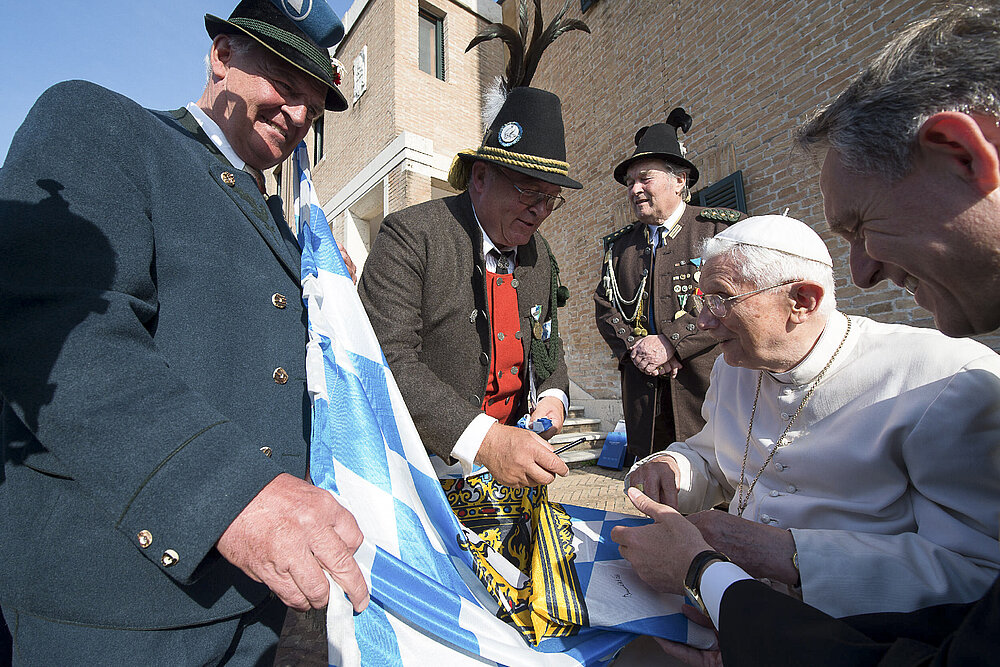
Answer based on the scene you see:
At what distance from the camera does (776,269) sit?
1662 millimetres

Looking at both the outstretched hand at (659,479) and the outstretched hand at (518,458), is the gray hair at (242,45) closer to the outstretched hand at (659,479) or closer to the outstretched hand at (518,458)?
the outstretched hand at (518,458)

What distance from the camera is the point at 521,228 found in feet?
7.10

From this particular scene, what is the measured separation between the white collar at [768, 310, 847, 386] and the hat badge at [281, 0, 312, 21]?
206 centimetres

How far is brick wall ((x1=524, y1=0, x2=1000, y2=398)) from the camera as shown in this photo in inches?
198

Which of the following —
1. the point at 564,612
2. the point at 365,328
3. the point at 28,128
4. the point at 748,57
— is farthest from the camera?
the point at 748,57

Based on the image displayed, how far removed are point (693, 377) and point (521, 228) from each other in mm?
1743

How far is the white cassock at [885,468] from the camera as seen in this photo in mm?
1216

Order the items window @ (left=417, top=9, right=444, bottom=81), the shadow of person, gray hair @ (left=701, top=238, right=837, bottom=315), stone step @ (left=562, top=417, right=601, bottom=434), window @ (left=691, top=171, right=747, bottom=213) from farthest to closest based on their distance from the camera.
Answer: window @ (left=417, top=9, right=444, bottom=81) → stone step @ (left=562, top=417, right=601, bottom=434) → window @ (left=691, top=171, right=747, bottom=213) → gray hair @ (left=701, top=238, right=837, bottom=315) → the shadow of person

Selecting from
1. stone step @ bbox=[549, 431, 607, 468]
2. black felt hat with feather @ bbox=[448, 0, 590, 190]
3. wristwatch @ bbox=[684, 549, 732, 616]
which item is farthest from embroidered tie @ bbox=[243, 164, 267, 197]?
stone step @ bbox=[549, 431, 607, 468]

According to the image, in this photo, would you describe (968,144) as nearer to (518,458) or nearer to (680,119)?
(518,458)

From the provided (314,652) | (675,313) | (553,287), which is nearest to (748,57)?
(675,313)

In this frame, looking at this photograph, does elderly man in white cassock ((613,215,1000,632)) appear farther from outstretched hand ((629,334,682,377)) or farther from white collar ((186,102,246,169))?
white collar ((186,102,246,169))

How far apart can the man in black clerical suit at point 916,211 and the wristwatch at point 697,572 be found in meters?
0.03

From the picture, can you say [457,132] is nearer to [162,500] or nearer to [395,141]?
[395,141]
